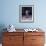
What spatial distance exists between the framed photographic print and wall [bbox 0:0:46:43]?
0.10 metres

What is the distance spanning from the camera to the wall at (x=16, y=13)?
4.12 m

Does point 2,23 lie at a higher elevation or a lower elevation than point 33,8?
lower

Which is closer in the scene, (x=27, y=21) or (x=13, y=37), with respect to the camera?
(x=13, y=37)

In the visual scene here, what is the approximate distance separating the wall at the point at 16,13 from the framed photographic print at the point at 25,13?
0.10m

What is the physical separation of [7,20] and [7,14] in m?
0.19

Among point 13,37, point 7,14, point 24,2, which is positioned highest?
point 24,2

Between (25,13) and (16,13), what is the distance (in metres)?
0.29

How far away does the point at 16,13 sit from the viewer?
415cm

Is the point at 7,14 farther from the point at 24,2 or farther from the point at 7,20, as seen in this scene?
the point at 24,2

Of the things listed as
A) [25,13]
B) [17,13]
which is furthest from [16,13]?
[25,13]

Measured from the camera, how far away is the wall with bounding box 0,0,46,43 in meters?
4.12

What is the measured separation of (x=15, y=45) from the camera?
12.1 ft

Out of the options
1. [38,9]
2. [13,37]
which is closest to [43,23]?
[38,9]

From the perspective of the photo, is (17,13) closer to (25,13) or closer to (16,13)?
(16,13)
